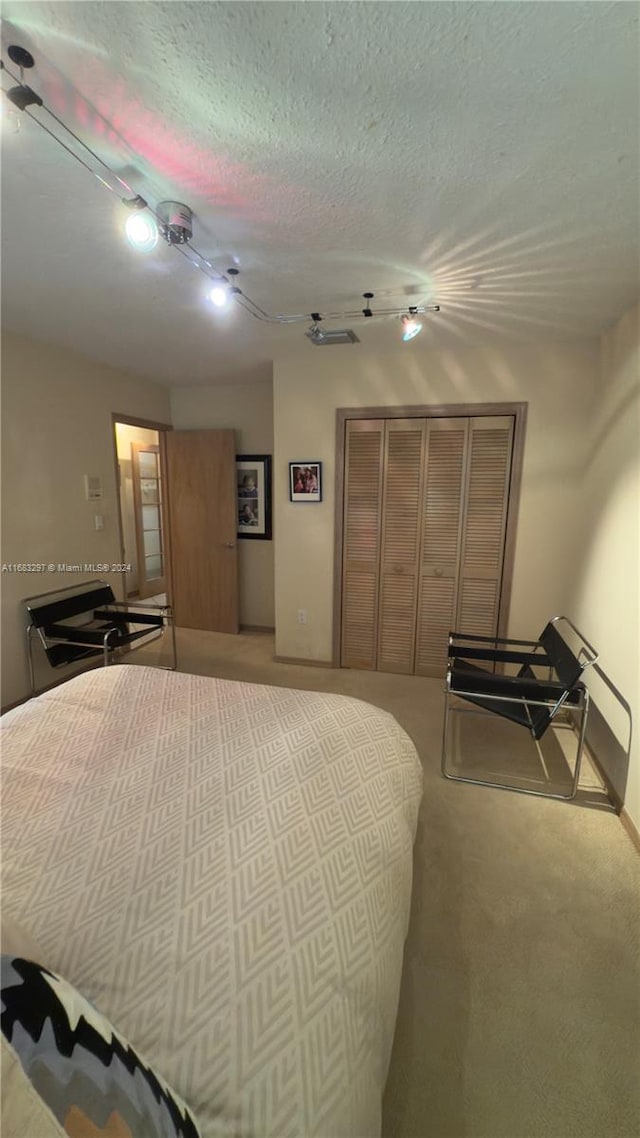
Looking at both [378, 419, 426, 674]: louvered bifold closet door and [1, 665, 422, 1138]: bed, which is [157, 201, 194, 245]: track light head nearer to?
[1, 665, 422, 1138]: bed

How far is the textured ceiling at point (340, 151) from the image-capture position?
38.3 inches

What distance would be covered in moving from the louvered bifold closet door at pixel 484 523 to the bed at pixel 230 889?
198cm

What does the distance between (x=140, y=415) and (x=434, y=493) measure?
2754mm

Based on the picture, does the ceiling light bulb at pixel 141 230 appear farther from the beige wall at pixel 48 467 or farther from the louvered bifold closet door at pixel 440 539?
the louvered bifold closet door at pixel 440 539

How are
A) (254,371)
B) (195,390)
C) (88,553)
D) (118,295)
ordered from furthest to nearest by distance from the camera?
(195,390)
(254,371)
(88,553)
(118,295)

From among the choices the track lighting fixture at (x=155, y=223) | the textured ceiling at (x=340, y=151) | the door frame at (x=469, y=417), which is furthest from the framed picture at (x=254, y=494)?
the textured ceiling at (x=340, y=151)

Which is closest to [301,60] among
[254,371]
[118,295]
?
[118,295]

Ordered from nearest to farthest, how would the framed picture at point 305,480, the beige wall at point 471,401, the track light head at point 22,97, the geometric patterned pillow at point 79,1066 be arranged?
the geometric patterned pillow at point 79,1066 → the track light head at point 22,97 → the beige wall at point 471,401 → the framed picture at point 305,480

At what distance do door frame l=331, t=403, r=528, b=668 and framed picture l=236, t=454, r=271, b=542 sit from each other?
3.86 feet

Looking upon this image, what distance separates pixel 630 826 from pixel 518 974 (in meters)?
1.00

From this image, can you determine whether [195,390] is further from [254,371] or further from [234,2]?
[234,2]

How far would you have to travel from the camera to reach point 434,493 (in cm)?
337

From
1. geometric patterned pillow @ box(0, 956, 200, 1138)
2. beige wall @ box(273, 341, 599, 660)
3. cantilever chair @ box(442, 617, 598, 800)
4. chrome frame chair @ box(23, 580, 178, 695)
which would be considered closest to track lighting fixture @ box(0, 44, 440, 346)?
beige wall @ box(273, 341, 599, 660)

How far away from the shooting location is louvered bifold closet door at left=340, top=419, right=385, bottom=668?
11.2 ft
